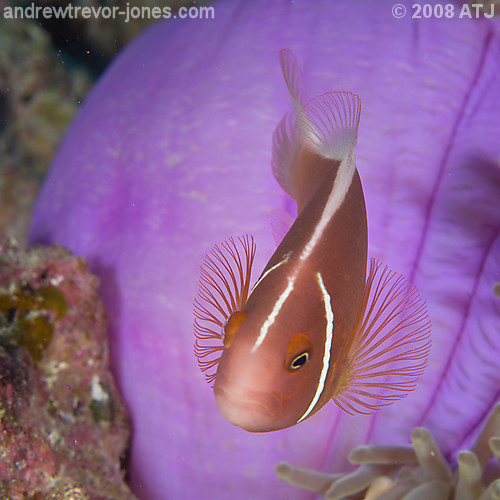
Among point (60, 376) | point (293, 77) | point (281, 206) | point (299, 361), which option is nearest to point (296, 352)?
point (299, 361)

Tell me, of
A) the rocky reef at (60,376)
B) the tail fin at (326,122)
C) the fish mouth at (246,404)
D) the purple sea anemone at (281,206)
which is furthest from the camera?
the purple sea anemone at (281,206)

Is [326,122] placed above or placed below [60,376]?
above

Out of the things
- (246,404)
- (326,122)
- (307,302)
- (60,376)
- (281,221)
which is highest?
(326,122)

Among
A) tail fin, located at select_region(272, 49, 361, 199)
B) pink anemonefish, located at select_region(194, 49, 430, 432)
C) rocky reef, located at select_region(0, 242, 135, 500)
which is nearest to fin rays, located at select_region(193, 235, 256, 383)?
pink anemonefish, located at select_region(194, 49, 430, 432)

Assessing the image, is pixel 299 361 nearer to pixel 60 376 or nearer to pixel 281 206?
pixel 281 206

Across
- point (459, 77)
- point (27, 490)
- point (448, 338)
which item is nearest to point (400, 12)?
point (459, 77)

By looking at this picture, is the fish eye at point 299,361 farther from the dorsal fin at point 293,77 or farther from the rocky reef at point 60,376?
the rocky reef at point 60,376

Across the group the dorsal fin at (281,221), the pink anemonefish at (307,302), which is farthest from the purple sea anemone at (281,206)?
the pink anemonefish at (307,302)
